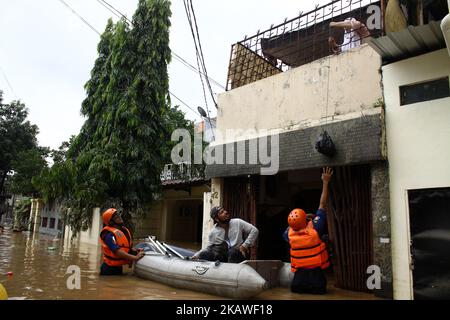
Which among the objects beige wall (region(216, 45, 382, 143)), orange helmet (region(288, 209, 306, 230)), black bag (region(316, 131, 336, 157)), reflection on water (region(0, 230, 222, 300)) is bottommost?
reflection on water (region(0, 230, 222, 300))

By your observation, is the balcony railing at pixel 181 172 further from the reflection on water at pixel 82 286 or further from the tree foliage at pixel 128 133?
the reflection on water at pixel 82 286

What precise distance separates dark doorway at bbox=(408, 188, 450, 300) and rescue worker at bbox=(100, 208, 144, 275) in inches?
195

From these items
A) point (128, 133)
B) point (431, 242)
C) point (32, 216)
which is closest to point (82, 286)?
point (431, 242)

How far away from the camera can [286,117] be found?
309 inches

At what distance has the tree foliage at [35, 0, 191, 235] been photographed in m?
14.3

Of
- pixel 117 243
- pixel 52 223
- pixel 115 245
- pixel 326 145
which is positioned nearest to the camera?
pixel 326 145

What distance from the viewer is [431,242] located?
541cm

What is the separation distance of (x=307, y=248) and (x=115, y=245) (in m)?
3.56

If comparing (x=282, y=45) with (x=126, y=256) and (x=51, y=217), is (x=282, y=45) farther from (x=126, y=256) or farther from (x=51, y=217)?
(x=51, y=217)

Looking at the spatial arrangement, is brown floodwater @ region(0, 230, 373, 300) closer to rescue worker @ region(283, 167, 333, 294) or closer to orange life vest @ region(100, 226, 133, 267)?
rescue worker @ region(283, 167, 333, 294)

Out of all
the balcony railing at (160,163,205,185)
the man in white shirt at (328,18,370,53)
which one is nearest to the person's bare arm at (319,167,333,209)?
the man in white shirt at (328,18,370,53)
